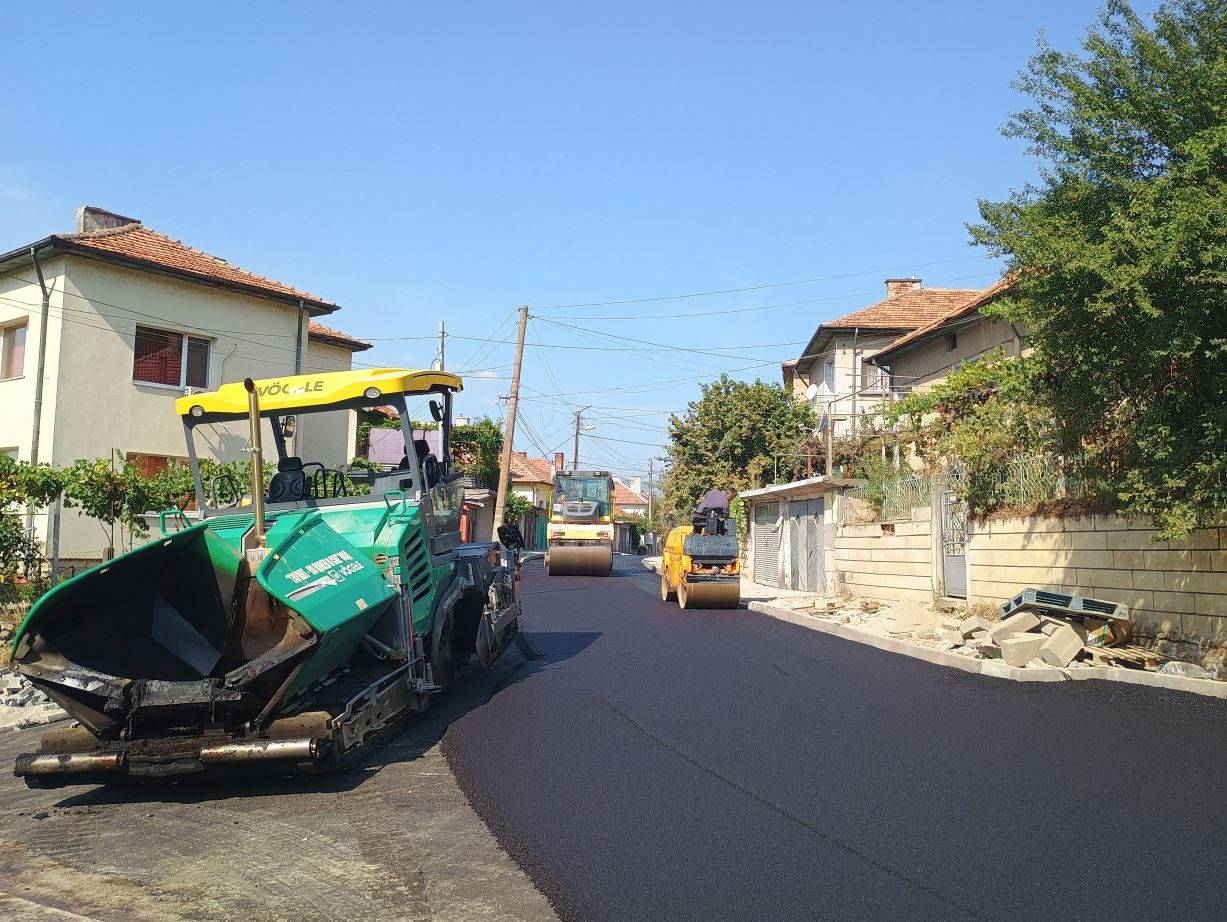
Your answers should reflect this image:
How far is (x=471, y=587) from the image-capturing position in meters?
9.48

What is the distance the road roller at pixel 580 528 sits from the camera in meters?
31.5

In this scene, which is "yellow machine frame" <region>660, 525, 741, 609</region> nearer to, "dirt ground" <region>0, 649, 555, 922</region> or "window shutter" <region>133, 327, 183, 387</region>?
"window shutter" <region>133, 327, 183, 387</region>

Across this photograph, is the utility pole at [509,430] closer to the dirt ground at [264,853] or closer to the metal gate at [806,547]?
the metal gate at [806,547]

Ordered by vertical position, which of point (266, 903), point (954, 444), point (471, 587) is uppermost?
point (954, 444)

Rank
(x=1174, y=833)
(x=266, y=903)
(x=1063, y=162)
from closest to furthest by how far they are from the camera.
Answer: (x=266, y=903) < (x=1174, y=833) < (x=1063, y=162)

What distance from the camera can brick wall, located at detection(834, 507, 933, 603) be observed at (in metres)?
17.0

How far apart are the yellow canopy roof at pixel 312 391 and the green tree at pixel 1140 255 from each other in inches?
232

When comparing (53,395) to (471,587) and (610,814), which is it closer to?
(471,587)

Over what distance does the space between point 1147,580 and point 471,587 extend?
286 inches

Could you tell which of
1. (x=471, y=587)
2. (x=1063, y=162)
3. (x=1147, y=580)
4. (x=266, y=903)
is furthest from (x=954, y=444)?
(x=266, y=903)

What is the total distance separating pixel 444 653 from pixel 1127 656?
6924mm

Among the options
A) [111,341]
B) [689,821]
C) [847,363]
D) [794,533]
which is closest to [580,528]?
[794,533]

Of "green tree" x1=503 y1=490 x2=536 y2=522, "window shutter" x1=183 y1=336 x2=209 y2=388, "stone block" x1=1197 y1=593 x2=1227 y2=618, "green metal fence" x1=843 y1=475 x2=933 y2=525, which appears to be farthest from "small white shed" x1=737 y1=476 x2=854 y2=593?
"green tree" x1=503 y1=490 x2=536 y2=522

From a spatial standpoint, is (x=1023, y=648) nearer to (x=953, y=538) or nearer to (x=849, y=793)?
(x=953, y=538)
